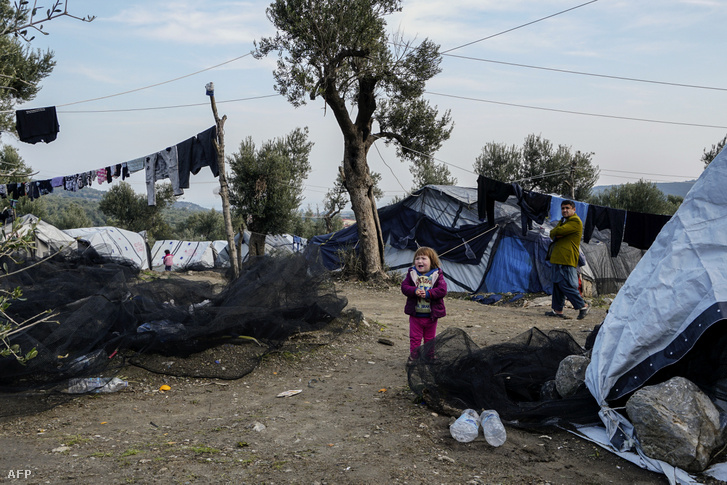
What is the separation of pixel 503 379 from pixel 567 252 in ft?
16.9

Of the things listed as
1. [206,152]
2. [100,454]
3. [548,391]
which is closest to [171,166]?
[206,152]

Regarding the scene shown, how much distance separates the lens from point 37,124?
12.1 meters

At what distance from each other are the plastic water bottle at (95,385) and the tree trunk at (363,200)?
9.51 m

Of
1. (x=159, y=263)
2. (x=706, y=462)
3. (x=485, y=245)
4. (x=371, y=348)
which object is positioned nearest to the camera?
(x=706, y=462)

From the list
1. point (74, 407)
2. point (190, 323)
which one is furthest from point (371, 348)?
point (74, 407)

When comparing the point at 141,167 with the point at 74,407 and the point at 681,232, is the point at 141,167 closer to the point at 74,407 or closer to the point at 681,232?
the point at 74,407

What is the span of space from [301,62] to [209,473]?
440 inches

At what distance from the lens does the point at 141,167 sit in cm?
1352

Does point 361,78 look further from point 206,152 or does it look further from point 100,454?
point 100,454

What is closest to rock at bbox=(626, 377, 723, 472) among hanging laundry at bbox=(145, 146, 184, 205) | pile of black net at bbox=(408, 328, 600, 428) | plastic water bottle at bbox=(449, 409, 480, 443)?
pile of black net at bbox=(408, 328, 600, 428)

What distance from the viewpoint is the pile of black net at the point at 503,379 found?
390cm

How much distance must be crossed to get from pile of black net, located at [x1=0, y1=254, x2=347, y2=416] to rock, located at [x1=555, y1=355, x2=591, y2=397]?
10.2 feet

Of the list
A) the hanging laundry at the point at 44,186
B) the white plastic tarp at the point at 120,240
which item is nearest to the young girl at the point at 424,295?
the hanging laundry at the point at 44,186

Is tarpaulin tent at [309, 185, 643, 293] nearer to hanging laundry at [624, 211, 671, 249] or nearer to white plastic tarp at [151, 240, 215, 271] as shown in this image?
hanging laundry at [624, 211, 671, 249]
